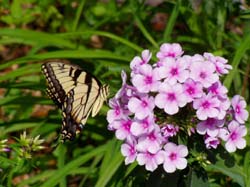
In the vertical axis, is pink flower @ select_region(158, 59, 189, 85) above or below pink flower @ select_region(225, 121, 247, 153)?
above

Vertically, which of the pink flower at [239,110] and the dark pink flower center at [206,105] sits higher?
the dark pink flower center at [206,105]

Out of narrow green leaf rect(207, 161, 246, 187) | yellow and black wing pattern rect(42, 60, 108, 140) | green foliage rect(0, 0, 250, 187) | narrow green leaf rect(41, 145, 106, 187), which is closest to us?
narrow green leaf rect(207, 161, 246, 187)

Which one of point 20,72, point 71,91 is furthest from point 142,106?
point 20,72

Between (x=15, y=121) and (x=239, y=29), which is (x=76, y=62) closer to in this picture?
(x=15, y=121)

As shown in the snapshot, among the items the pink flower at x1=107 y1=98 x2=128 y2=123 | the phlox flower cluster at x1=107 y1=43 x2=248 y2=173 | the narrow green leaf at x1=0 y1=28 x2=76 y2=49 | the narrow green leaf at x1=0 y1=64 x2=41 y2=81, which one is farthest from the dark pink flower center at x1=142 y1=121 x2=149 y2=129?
the narrow green leaf at x1=0 y1=28 x2=76 y2=49

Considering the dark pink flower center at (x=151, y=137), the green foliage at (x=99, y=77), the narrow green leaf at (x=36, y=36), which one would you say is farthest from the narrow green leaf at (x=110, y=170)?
the narrow green leaf at (x=36, y=36)

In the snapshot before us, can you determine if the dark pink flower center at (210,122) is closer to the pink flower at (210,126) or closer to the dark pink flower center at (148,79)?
the pink flower at (210,126)

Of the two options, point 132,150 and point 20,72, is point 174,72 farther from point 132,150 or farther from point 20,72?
point 20,72

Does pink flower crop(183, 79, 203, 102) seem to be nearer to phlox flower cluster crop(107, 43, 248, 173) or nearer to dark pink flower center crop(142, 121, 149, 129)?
phlox flower cluster crop(107, 43, 248, 173)
